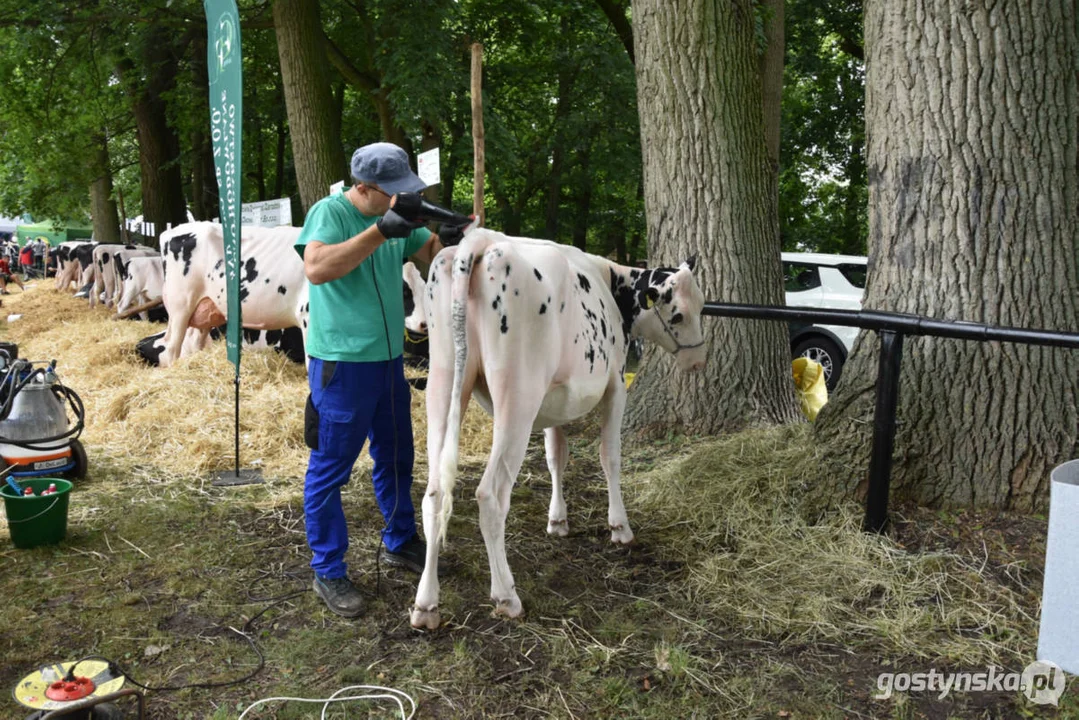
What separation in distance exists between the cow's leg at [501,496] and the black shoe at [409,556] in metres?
0.65

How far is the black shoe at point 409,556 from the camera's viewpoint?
3947 millimetres

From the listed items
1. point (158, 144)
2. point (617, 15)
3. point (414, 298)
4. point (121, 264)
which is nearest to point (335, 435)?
point (414, 298)

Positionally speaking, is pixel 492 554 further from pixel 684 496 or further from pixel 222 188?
pixel 222 188

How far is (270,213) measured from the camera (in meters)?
10.5

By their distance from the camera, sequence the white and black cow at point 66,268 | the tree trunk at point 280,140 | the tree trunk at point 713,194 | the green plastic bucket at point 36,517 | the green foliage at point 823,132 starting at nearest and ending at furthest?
the green plastic bucket at point 36,517 → the tree trunk at point 713,194 → the green foliage at point 823,132 → the tree trunk at point 280,140 → the white and black cow at point 66,268

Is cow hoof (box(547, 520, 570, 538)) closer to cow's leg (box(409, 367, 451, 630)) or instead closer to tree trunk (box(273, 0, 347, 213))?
cow's leg (box(409, 367, 451, 630))

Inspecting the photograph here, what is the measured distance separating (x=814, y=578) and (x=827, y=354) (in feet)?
25.9

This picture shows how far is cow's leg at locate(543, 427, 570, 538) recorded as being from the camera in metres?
4.39

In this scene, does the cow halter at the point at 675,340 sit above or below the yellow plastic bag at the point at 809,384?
above

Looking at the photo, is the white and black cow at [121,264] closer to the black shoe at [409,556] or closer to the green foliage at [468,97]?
the green foliage at [468,97]

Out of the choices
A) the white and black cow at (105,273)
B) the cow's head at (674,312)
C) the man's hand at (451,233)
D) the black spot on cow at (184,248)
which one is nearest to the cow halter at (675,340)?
the cow's head at (674,312)

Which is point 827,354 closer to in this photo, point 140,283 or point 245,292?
point 245,292

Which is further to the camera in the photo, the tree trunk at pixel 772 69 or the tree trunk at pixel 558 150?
the tree trunk at pixel 558 150

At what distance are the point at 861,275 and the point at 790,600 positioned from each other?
8.41 m
